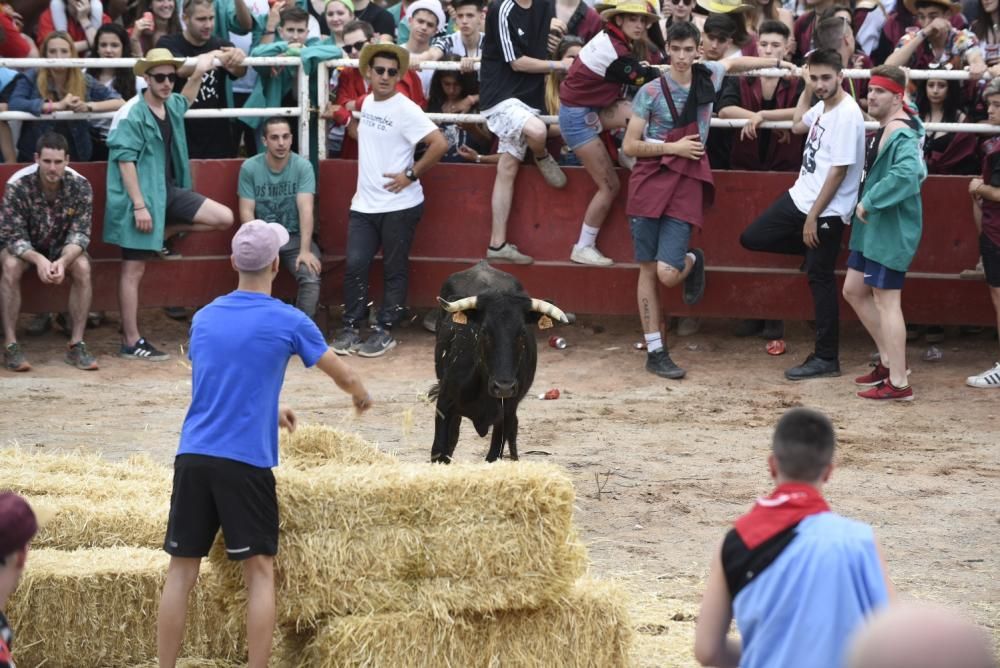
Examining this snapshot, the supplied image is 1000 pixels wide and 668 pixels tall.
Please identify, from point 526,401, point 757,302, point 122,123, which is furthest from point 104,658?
point 757,302

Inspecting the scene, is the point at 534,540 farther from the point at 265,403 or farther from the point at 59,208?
the point at 59,208

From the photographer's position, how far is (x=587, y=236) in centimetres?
1308

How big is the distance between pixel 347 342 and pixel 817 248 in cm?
400

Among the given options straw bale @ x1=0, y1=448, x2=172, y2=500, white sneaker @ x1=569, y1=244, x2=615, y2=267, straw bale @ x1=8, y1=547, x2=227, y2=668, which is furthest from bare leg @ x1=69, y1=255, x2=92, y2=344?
straw bale @ x1=8, y1=547, x2=227, y2=668

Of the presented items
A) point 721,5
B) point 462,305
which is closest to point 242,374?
point 462,305

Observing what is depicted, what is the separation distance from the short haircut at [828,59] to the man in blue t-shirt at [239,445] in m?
6.50

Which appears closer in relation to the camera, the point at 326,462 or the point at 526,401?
the point at 326,462

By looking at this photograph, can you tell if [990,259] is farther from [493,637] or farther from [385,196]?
[493,637]

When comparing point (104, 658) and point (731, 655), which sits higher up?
point (731, 655)

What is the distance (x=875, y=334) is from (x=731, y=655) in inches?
313

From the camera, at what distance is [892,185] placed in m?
11.0

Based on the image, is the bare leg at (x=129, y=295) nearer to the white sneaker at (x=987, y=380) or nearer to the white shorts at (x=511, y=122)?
the white shorts at (x=511, y=122)

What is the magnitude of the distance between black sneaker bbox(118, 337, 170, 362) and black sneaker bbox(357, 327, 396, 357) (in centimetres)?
164

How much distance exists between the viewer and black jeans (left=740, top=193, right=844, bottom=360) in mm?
11875
